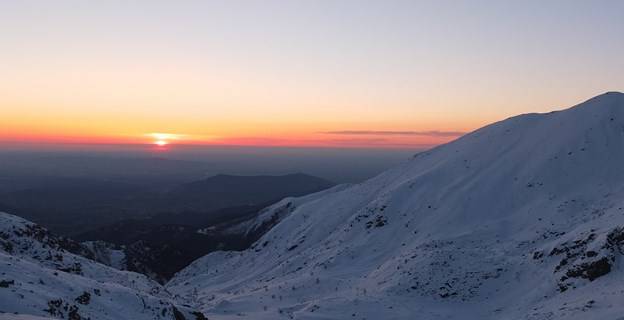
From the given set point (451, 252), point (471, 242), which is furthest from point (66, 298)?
point (471, 242)

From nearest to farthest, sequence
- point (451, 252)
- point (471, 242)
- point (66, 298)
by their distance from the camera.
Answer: point (66, 298), point (451, 252), point (471, 242)

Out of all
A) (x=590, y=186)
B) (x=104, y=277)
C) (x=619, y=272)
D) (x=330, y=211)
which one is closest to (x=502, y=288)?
(x=619, y=272)

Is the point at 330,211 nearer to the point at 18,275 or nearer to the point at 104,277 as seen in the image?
the point at 104,277

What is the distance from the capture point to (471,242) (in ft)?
128

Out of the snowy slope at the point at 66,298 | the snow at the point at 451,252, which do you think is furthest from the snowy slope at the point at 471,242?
the snowy slope at the point at 66,298

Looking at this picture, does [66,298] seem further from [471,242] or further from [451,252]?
[471,242]

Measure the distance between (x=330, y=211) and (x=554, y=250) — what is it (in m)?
38.6

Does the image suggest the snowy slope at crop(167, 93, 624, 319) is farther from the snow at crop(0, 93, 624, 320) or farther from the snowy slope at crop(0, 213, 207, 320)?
the snowy slope at crop(0, 213, 207, 320)

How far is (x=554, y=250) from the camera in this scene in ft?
105

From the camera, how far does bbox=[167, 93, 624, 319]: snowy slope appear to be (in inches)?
1119

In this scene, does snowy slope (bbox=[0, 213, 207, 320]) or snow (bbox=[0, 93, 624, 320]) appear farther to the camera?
snow (bbox=[0, 93, 624, 320])

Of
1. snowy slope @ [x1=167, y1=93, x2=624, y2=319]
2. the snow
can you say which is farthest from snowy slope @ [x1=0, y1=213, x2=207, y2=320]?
snowy slope @ [x1=167, y1=93, x2=624, y2=319]

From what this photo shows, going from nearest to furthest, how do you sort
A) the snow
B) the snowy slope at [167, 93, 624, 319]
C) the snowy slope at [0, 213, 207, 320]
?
the snowy slope at [0, 213, 207, 320], the snow, the snowy slope at [167, 93, 624, 319]

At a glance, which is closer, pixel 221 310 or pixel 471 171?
pixel 221 310
